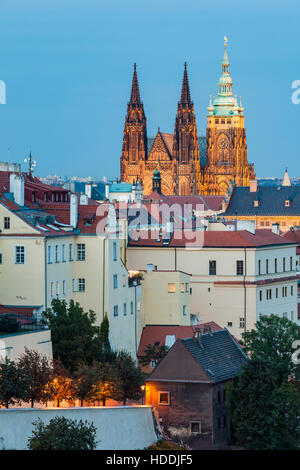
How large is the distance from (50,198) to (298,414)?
3124 centimetres

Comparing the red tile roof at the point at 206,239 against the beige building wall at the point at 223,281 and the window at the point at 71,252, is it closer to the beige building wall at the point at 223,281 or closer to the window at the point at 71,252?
the beige building wall at the point at 223,281

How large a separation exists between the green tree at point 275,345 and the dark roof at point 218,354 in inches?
37.8

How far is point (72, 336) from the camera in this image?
75.7m

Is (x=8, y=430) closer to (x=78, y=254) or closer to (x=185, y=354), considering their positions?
(x=185, y=354)

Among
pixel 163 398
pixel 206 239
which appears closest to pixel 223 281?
pixel 206 239

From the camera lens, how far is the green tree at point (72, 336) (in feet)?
244

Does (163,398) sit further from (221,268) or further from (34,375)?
(221,268)

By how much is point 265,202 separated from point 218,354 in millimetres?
114148

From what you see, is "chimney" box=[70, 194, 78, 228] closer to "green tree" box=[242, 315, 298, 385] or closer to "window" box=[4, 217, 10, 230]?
"window" box=[4, 217, 10, 230]

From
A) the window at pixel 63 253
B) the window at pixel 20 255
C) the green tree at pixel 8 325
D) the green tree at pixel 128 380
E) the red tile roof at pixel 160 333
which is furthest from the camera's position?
the red tile roof at pixel 160 333

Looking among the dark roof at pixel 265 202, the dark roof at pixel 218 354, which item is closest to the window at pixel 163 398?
the dark roof at pixel 218 354

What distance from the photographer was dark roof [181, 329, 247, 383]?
72375 mm

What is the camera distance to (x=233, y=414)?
7062 centimetres

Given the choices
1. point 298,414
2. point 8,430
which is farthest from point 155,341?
point 8,430
